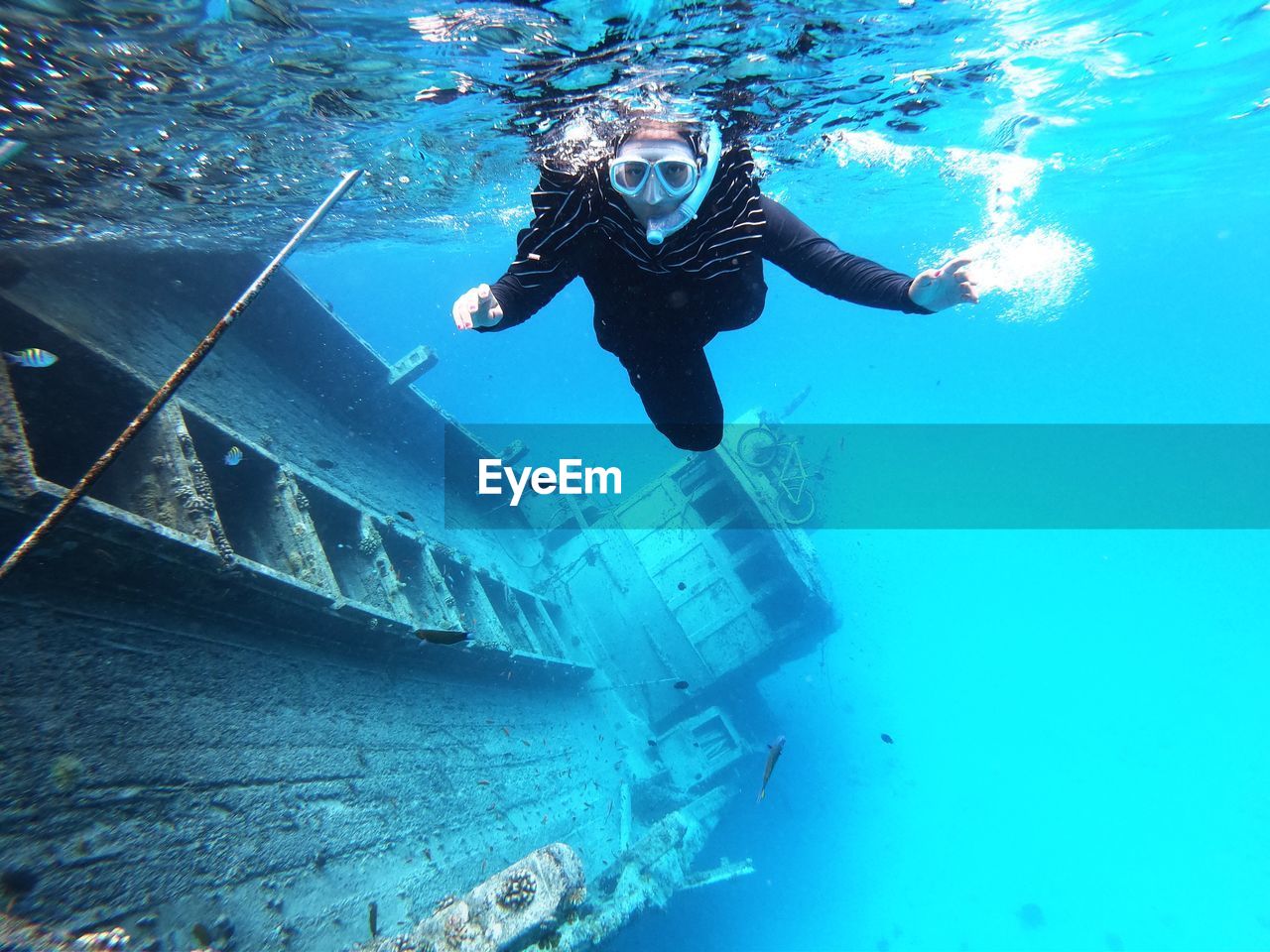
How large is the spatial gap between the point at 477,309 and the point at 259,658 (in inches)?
150

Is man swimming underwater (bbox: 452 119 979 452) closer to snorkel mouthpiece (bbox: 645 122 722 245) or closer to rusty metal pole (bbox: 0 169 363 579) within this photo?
snorkel mouthpiece (bbox: 645 122 722 245)

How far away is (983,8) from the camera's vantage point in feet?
23.8

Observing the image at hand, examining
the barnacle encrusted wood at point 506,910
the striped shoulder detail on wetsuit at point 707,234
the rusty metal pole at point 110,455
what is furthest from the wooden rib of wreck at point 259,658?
the striped shoulder detail on wetsuit at point 707,234

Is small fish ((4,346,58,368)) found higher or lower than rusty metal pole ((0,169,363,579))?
higher

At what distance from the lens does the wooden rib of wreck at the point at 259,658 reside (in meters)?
3.33

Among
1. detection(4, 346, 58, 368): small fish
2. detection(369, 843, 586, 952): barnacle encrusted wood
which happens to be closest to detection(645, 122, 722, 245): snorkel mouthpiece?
detection(4, 346, 58, 368): small fish

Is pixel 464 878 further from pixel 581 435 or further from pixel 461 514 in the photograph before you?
pixel 581 435

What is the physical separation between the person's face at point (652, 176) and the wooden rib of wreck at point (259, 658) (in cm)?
360

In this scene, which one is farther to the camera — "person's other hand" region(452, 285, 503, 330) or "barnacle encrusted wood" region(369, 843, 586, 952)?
"barnacle encrusted wood" region(369, 843, 586, 952)

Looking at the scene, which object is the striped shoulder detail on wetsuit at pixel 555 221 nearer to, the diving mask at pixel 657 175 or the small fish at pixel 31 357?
the diving mask at pixel 657 175

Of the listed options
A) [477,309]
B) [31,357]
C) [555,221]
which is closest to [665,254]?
[555,221]

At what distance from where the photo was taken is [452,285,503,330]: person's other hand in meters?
3.33

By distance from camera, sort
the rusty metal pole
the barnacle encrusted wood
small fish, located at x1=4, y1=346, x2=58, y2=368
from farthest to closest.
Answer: the barnacle encrusted wood < small fish, located at x1=4, y1=346, x2=58, y2=368 < the rusty metal pole

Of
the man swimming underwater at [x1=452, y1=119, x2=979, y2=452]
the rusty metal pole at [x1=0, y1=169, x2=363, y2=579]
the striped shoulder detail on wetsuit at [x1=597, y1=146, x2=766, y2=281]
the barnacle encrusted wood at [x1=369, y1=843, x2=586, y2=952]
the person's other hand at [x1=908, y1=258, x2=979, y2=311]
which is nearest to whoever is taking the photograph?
the rusty metal pole at [x1=0, y1=169, x2=363, y2=579]
